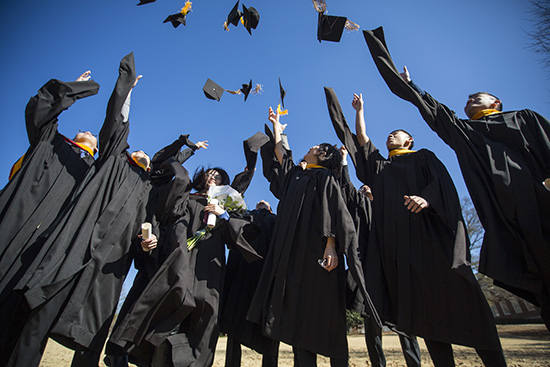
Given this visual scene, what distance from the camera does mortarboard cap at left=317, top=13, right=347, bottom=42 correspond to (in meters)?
4.32

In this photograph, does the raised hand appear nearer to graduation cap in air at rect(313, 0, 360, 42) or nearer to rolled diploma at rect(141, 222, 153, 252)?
rolled diploma at rect(141, 222, 153, 252)

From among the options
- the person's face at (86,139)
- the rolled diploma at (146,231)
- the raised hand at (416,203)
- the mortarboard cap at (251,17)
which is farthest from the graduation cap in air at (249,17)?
the raised hand at (416,203)

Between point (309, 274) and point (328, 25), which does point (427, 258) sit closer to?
point (309, 274)

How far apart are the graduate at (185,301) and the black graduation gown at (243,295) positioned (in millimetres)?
311

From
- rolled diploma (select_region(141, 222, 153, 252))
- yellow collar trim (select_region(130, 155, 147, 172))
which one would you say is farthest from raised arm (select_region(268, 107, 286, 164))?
rolled diploma (select_region(141, 222, 153, 252))

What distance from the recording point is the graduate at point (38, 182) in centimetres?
275

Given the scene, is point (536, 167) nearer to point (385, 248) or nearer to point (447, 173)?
point (447, 173)

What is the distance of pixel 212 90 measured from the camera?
5.25 meters

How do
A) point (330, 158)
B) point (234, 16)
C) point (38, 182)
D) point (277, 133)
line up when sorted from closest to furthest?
1. point (38, 182)
2. point (330, 158)
3. point (277, 133)
4. point (234, 16)

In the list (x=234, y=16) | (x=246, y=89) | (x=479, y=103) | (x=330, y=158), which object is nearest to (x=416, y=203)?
(x=330, y=158)

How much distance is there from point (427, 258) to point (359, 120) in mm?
1733

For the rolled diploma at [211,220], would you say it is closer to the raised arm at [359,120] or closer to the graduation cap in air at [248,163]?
the graduation cap in air at [248,163]

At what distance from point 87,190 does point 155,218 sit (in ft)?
2.41

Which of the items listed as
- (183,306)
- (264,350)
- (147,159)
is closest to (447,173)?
(264,350)
